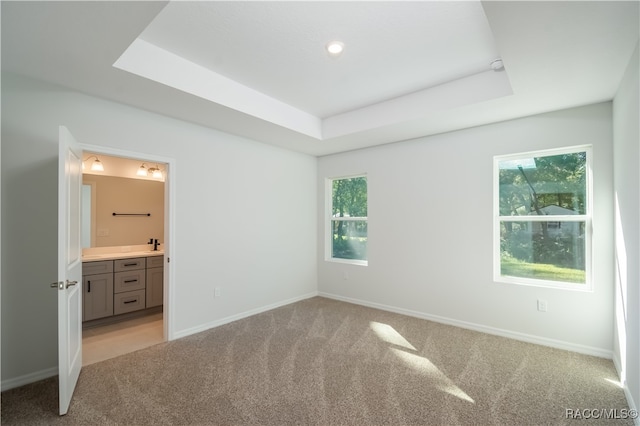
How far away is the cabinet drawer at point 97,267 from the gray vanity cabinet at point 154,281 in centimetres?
49

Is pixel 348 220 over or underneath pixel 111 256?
over

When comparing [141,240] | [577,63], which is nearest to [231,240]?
[141,240]

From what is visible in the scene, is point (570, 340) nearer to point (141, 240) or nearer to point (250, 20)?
point (250, 20)

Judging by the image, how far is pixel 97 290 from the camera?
12.0 feet

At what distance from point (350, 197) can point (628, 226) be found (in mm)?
3276

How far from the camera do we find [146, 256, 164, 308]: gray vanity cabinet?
4141mm

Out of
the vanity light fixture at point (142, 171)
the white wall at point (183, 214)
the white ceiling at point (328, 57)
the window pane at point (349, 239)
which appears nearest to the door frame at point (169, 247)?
the white wall at point (183, 214)

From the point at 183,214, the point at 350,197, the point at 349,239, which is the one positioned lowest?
the point at 349,239

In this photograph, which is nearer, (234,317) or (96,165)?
(234,317)

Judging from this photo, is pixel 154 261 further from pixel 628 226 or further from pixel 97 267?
pixel 628 226

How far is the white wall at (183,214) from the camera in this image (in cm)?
237

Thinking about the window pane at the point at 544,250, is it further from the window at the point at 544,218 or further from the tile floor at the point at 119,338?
the tile floor at the point at 119,338

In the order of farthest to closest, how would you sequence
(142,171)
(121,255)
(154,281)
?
(142,171) → (154,281) → (121,255)

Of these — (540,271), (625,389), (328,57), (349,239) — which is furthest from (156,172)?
(625,389)
